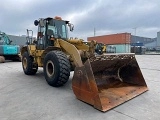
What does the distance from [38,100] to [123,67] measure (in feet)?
9.00

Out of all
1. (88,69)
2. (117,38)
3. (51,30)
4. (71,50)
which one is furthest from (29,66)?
(117,38)

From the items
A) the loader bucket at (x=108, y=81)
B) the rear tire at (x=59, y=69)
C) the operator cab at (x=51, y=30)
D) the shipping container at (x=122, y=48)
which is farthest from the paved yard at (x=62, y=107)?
the shipping container at (x=122, y=48)

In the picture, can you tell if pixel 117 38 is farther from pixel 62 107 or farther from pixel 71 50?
pixel 62 107

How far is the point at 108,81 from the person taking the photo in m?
5.13

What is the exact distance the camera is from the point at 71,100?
4.26m

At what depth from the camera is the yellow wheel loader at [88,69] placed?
12.5ft

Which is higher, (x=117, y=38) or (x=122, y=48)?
(x=117, y=38)

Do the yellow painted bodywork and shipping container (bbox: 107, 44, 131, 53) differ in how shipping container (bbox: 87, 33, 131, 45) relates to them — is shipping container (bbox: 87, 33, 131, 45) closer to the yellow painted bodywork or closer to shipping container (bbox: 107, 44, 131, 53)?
shipping container (bbox: 107, 44, 131, 53)

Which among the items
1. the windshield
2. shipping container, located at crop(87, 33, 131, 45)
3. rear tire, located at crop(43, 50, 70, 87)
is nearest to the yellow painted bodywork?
rear tire, located at crop(43, 50, 70, 87)

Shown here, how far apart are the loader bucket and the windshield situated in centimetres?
238

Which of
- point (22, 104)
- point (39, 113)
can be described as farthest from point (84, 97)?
point (22, 104)

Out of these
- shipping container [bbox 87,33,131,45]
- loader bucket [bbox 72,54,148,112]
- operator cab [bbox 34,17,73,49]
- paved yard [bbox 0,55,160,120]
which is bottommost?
paved yard [bbox 0,55,160,120]

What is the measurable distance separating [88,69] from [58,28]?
10.7 ft

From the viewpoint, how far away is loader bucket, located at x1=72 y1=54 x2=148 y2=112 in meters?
3.70
